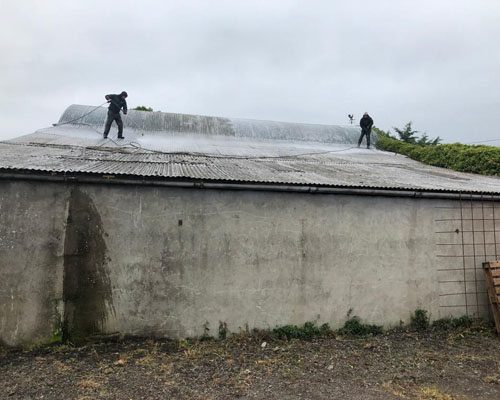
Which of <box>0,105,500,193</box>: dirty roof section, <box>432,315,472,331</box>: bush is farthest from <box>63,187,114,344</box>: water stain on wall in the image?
<box>432,315,472,331</box>: bush

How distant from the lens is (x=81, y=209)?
201 inches

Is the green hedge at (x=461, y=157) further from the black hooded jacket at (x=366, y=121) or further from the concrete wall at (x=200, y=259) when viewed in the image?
the concrete wall at (x=200, y=259)

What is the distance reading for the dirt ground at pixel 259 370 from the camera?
3934 millimetres

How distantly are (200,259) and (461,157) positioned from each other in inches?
387

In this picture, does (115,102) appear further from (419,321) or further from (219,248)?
(419,321)

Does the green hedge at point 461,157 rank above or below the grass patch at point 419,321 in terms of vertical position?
above

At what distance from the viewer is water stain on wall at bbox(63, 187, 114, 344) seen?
4.99m

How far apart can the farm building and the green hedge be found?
14.7 feet

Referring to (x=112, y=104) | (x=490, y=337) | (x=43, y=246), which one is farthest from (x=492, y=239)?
(x=112, y=104)

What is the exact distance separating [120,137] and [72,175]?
6395 mm

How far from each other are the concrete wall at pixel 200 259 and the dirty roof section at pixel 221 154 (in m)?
0.38

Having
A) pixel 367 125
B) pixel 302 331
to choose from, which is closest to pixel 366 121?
pixel 367 125

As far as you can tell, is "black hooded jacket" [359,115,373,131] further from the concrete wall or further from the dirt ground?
the dirt ground

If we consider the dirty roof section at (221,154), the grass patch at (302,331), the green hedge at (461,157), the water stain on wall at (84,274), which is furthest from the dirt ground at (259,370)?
the green hedge at (461,157)
